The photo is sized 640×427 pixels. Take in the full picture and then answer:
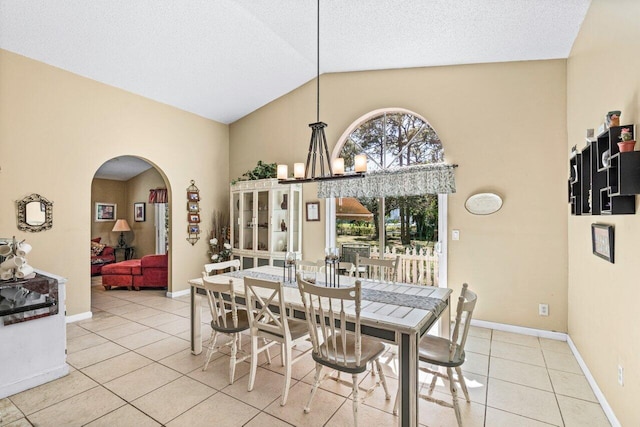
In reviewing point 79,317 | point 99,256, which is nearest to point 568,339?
point 79,317

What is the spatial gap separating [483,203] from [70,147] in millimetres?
5250

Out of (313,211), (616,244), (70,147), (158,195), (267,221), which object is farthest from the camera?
(158,195)

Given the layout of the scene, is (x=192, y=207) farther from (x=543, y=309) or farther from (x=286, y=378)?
(x=543, y=309)

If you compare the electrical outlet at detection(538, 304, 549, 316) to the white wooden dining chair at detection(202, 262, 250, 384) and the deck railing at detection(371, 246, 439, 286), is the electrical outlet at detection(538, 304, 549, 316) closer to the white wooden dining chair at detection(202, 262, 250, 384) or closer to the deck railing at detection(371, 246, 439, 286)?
the deck railing at detection(371, 246, 439, 286)

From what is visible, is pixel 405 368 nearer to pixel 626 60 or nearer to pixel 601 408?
pixel 601 408

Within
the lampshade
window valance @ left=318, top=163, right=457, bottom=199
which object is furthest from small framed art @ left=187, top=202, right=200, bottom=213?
the lampshade

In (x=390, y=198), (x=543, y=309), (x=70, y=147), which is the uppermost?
(x=70, y=147)

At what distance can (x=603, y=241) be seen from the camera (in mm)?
2266

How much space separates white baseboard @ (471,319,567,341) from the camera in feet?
11.4

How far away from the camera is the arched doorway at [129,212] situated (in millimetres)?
7516

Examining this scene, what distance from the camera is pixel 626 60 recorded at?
193 centimetres

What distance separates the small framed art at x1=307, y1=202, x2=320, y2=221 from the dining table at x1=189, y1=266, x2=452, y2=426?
185cm

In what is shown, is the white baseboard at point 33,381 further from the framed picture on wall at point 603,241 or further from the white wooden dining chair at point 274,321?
the framed picture on wall at point 603,241

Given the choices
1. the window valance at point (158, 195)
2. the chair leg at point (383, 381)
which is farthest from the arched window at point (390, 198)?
the window valance at point (158, 195)
